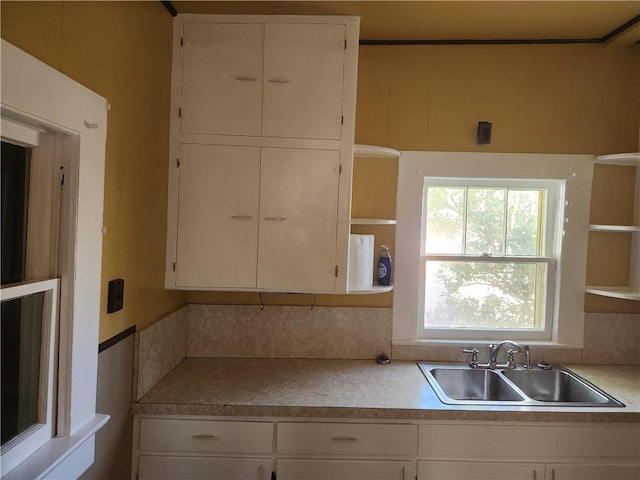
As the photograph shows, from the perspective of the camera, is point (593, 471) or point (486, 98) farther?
point (486, 98)

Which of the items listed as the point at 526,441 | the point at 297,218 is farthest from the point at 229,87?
the point at 526,441

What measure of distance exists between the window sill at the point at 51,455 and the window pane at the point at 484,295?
173 cm

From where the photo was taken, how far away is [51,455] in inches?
43.9

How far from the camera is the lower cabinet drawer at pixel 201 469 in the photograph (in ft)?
5.57

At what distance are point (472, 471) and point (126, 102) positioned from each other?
1.98 meters

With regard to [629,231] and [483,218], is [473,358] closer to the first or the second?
[483,218]

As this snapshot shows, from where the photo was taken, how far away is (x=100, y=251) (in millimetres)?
1339

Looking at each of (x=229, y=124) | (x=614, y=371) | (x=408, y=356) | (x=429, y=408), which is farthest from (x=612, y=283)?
(x=229, y=124)

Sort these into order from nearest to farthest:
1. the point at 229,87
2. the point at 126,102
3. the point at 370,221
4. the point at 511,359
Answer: the point at 126,102 < the point at 229,87 < the point at 370,221 < the point at 511,359

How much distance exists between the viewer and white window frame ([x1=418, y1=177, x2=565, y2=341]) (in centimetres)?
234

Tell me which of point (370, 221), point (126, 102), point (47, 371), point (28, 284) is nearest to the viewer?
point (28, 284)

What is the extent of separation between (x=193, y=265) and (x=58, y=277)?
2.55 feet

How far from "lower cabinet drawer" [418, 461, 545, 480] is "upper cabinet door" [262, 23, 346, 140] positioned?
1.52 metres

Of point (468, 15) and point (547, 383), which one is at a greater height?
point (468, 15)
